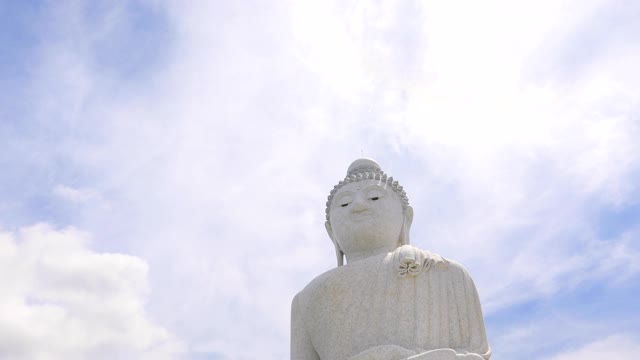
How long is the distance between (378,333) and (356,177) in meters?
2.34

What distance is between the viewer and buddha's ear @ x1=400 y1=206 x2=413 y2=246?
985 centimetres

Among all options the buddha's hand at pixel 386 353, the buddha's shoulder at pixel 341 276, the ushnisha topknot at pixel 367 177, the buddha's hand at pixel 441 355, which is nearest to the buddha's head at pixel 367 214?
the ushnisha topknot at pixel 367 177

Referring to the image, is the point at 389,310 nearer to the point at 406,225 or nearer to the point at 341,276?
the point at 341,276

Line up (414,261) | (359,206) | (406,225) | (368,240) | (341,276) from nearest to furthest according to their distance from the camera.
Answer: (414,261) < (341,276) < (368,240) < (359,206) < (406,225)

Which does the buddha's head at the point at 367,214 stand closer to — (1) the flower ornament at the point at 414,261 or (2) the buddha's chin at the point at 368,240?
(2) the buddha's chin at the point at 368,240

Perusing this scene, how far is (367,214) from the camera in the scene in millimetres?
9547

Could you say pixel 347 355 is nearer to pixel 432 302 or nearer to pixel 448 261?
pixel 432 302

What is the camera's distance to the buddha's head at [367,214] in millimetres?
9484

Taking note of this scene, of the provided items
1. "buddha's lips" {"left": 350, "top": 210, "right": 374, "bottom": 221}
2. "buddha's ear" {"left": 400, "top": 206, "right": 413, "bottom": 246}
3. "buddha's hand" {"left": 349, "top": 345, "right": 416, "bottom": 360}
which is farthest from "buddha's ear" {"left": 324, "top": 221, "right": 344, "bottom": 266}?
"buddha's hand" {"left": 349, "top": 345, "right": 416, "bottom": 360}

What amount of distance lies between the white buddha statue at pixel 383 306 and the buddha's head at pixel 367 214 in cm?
1

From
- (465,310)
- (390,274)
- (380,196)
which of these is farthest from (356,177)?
(465,310)

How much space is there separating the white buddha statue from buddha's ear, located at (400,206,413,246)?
327mm

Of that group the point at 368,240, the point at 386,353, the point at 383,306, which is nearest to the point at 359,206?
the point at 368,240

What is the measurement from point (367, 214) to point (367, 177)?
595 millimetres
